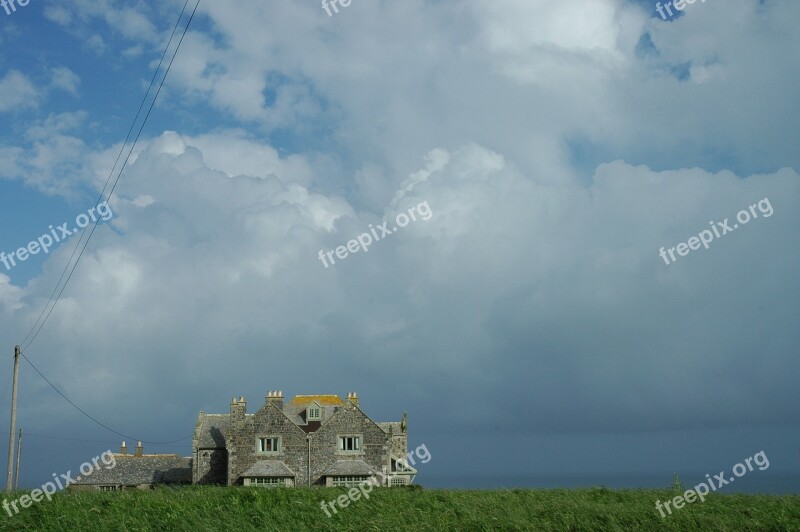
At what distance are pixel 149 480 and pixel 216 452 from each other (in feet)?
25.1

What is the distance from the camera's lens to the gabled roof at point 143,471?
6244 cm

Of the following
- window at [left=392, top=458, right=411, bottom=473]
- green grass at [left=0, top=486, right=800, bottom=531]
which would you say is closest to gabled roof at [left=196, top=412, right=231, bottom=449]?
window at [left=392, top=458, right=411, bottom=473]

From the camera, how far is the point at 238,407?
5850 cm

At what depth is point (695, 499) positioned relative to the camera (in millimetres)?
31516

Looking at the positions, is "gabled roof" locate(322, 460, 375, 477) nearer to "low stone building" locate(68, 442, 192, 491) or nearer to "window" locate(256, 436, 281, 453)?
"window" locate(256, 436, 281, 453)

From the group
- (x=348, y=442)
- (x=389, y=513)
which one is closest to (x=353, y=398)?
(x=348, y=442)

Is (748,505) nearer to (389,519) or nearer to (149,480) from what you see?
(389,519)

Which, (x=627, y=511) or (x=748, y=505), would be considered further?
(x=748, y=505)

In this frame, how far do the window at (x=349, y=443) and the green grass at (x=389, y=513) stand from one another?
2366cm

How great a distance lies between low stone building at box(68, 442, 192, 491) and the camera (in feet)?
203

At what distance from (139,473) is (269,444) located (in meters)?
14.3

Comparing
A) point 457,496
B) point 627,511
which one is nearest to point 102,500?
point 457,496

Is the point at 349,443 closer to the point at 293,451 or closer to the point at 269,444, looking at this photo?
the point at 293,451

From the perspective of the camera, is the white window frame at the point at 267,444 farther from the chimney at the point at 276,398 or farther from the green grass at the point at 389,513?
the green grass at the point at 389,513
